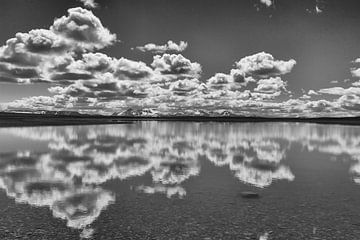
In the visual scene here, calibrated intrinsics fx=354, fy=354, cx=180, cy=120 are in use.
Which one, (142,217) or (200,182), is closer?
(142,217)

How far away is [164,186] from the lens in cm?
2036

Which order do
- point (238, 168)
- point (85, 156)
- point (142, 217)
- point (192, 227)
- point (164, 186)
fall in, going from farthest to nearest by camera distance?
1. point (85, 156)
2. point (238, 168)
3. point (164, 186)
4. point (142, 217)
5. point (192, 227)

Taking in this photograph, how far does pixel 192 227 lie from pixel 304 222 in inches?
174

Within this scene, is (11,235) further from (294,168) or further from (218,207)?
(294,168)

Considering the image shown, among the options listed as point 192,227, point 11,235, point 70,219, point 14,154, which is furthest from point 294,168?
point 14,154

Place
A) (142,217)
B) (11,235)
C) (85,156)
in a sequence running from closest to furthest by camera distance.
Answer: (11,235), (142,217), (85,156)

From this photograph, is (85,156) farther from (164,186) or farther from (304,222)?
(304,222)

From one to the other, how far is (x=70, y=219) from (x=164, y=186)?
24.1ft

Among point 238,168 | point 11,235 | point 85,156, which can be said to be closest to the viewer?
point 11,235

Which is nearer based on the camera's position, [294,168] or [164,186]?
[164,186]

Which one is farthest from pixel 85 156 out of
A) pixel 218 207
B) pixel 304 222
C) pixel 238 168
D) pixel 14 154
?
pixel 304 222

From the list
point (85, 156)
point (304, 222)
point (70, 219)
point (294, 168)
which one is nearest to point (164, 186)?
point (70, 219)

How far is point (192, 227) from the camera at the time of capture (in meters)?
13.1

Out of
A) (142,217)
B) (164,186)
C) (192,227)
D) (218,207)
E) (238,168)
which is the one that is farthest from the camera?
(238,168)
